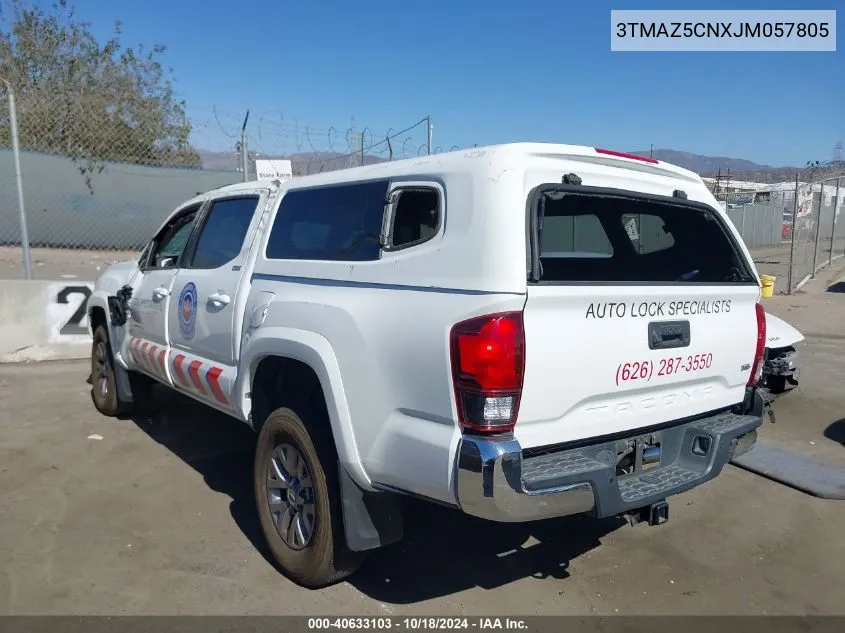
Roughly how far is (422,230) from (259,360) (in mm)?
1178

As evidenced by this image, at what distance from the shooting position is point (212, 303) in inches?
161

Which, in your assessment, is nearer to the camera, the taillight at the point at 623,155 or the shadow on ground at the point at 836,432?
the taillight at the point at 623,155

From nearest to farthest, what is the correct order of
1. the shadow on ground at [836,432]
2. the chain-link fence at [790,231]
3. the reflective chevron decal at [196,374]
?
the reflective chevron decal at [196,374]
the shadow on ground at [836,432]
the chain-link fence at [790,231]

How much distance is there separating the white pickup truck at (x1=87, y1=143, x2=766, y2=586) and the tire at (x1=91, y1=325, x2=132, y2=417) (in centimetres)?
215

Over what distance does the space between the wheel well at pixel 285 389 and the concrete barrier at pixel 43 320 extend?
5.43 meters

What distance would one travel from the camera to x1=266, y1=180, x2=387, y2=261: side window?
3.17 m

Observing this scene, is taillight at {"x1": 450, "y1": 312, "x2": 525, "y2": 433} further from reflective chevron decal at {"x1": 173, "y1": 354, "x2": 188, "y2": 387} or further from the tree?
the tree

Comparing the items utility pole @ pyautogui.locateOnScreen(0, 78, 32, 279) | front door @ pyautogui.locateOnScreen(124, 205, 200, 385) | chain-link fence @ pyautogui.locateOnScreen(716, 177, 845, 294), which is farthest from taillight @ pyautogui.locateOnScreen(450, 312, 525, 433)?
chain-link fence @ pyautogui.locateOnScreen(716, 177, 845, 294)

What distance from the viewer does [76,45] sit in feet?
66.4

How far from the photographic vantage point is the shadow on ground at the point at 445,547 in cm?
347

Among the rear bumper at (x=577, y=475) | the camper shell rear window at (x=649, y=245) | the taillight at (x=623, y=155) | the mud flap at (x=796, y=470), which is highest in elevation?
the taillight at (x=623, y=155)

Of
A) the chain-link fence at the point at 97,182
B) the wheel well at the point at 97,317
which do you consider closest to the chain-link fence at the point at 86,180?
the chain-link fence at the point at 97,182

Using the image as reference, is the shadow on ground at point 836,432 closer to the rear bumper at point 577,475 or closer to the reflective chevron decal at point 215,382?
the rear bumper at point 577,475

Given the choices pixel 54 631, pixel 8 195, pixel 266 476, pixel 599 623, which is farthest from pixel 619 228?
pixel 8 195
